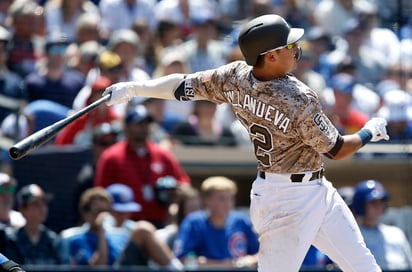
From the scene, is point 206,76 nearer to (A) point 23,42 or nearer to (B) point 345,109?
(A) point 23,42

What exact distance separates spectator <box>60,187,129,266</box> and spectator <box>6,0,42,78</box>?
6.47ft

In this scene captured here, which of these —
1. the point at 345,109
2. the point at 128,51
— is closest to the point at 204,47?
the point at 128,51

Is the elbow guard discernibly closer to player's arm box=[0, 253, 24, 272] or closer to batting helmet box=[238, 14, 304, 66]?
batting helmet box=[238, 14, 304, 66]

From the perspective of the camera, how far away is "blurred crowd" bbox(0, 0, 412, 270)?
8.02 m

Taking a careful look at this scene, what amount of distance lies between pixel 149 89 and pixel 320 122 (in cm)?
102

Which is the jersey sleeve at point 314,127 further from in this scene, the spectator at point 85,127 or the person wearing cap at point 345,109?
the person wearing cap at point 345,109

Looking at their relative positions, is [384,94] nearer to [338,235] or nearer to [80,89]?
[80,89]

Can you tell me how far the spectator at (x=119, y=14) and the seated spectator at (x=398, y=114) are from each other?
2.72m

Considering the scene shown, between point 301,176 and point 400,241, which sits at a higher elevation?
point 301,176

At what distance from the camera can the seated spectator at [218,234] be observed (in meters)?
8.02

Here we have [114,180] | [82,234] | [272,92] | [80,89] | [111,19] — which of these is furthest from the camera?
[111,19]

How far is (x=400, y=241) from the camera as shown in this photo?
27.3 ft

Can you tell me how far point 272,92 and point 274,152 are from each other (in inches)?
13.0

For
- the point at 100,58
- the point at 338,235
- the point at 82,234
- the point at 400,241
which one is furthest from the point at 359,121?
the point at 338,235
